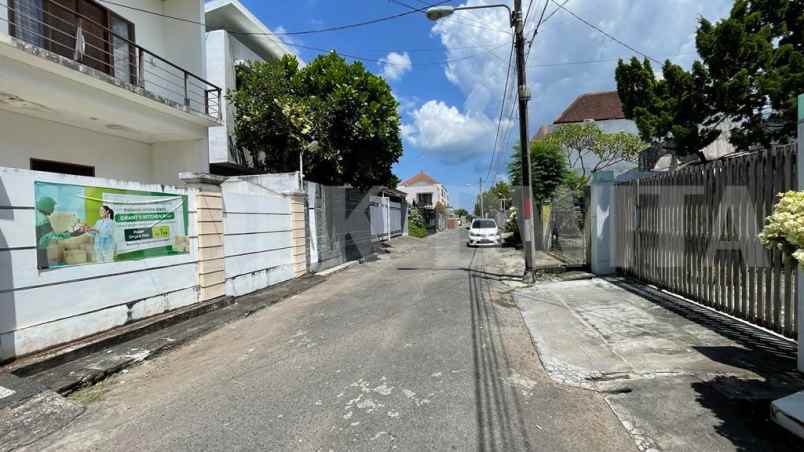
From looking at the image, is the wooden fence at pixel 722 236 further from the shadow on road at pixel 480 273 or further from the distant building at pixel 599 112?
the distant building at pixel 599 112

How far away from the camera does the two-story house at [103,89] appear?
7.14 meters

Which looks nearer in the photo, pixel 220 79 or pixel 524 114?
pixel 524 114

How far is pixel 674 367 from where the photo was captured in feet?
13.0

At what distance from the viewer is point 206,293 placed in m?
7.09

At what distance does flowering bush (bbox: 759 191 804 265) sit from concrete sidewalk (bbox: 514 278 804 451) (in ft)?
4.17

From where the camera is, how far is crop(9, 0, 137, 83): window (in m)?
7.69

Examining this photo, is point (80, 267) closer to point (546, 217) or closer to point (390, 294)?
point (390, 294)

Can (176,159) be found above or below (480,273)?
above

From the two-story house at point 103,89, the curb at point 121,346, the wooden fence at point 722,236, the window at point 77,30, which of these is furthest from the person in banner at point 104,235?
the wooden fence at point 722,236

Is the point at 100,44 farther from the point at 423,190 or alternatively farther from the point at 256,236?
the point at 423,190

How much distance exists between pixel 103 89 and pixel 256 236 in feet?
13.2

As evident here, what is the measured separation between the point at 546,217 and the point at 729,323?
11.8m

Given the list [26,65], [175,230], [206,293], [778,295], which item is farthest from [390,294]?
[26,65]

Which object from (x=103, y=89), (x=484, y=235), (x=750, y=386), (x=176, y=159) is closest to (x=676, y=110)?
(x=484, y=235)
